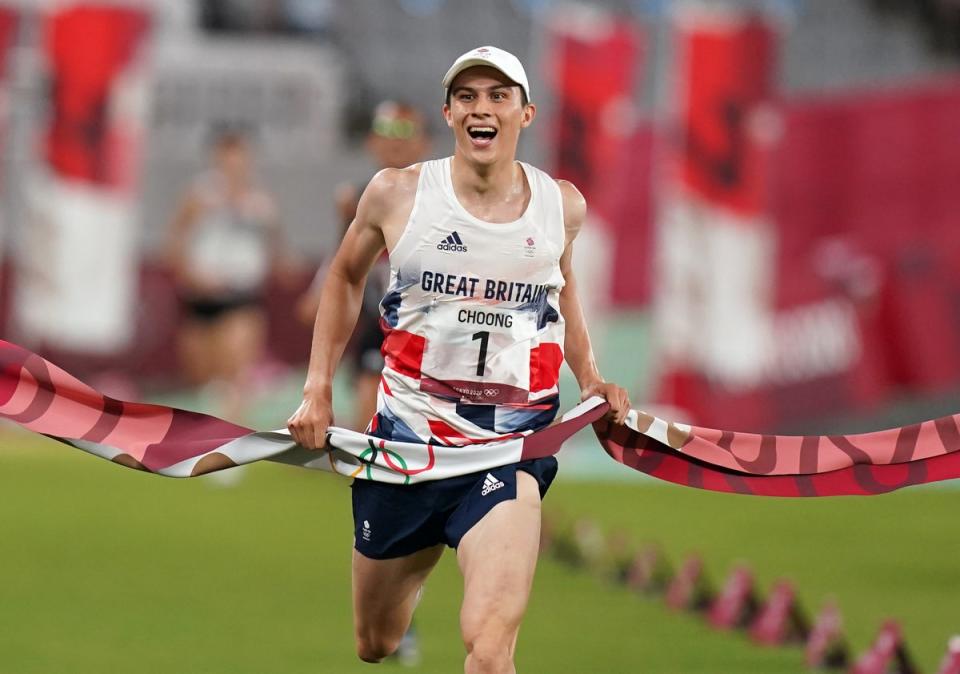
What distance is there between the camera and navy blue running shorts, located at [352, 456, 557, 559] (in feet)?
19.7

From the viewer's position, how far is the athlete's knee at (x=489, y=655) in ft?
18.2

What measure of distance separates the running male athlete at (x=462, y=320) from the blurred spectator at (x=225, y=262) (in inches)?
375

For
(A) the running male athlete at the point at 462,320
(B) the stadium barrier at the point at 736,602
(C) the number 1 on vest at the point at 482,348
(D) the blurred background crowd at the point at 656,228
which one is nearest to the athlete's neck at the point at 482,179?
(A) the running male athlete at the point at 462,320

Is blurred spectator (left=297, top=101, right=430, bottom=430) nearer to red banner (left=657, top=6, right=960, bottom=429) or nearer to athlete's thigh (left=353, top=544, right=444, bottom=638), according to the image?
athlete's thigh (left=353, top=544, right=444, bottom=638)

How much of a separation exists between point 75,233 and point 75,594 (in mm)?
8688

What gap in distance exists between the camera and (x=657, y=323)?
1852 cm

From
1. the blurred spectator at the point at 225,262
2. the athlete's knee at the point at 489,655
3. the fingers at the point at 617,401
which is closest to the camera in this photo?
the athlete's knee at the point at 489,655

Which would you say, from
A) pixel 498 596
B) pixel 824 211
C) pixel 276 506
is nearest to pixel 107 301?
pixel 276 506

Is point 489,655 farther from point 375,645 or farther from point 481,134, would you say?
point 481,134

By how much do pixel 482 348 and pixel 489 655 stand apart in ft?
3.41

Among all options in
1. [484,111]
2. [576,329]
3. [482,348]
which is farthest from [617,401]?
[484,111]

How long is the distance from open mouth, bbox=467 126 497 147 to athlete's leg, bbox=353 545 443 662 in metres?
1.36

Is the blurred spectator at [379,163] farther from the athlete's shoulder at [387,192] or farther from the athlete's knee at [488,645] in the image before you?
the athlete's knee at [488,645]

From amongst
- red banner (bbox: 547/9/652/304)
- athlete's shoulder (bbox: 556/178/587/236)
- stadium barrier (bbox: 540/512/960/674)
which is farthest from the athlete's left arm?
red banner (bbox: 547/9/652/304)
